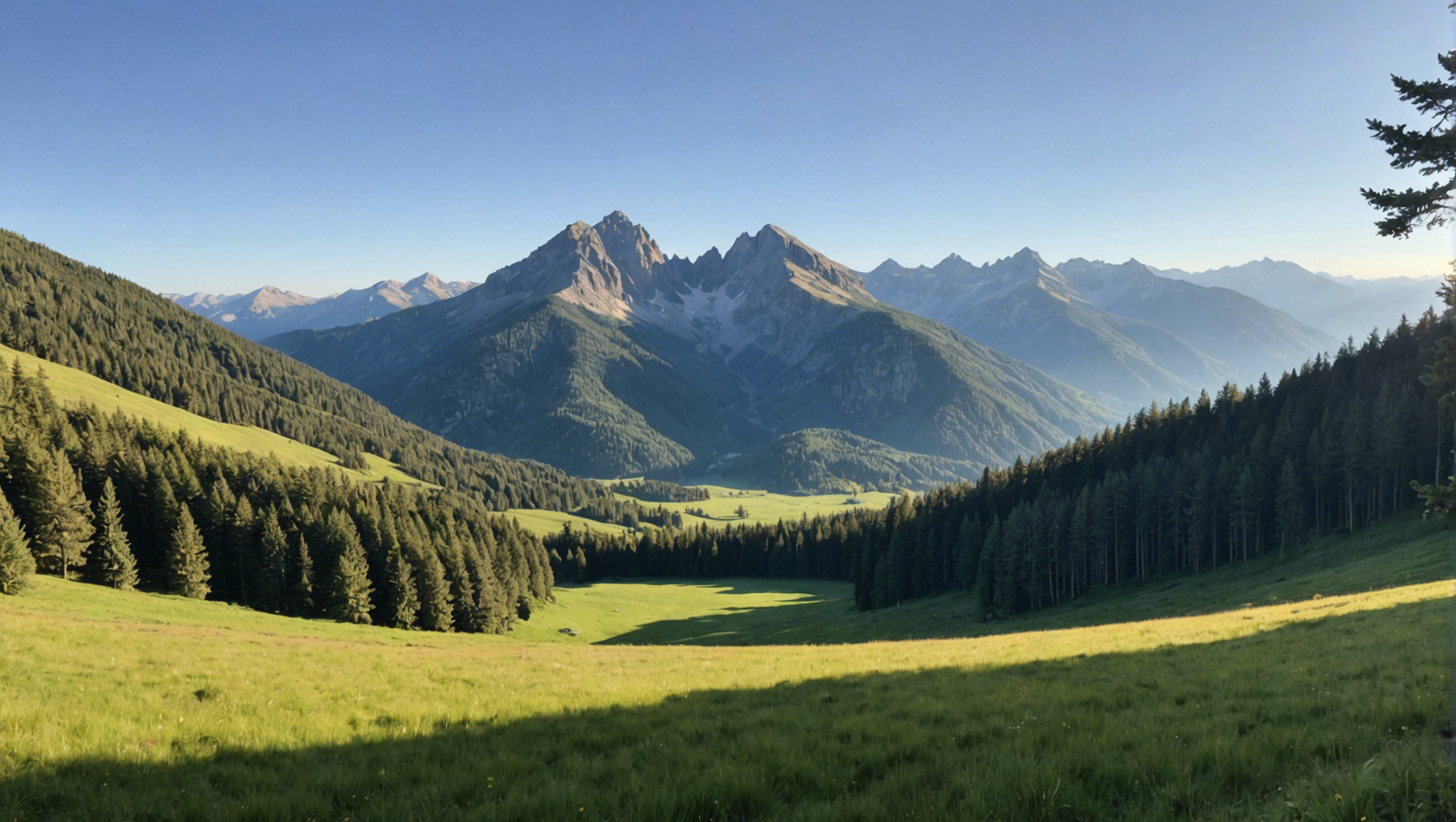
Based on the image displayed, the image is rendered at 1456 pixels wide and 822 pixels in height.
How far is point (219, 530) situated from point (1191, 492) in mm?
118722

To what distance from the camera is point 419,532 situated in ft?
270

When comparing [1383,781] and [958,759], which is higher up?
[1383,781]

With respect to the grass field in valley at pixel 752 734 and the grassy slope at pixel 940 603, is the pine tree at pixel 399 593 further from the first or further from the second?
the grass field in valley at pixel 752 734

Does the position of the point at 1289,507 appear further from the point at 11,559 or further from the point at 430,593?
the point at 11,559

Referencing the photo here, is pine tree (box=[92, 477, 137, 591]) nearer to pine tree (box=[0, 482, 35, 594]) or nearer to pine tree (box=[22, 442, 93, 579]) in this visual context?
pine tree (box=[22, 442, 93, 579])

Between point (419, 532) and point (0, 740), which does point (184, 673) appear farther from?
point (419, 532)

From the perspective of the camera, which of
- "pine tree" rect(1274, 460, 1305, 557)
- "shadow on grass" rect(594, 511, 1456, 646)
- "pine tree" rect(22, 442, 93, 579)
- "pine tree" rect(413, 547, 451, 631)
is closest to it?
"shadow on grass" rect(594, 511, 1456, 646)

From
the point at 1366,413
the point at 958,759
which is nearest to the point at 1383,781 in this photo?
the point at 958,759

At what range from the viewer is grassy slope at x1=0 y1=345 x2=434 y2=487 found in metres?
128

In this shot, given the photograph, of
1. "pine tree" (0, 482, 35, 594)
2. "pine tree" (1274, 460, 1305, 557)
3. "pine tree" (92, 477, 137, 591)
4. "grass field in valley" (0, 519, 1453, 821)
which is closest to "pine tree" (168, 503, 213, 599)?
"pine tree" (92, 477, 137, 591)

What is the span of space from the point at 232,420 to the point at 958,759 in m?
242

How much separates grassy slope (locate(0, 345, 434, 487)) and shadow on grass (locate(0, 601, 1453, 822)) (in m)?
128

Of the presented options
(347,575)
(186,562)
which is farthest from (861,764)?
(186,562)

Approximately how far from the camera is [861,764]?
24.3 ft
